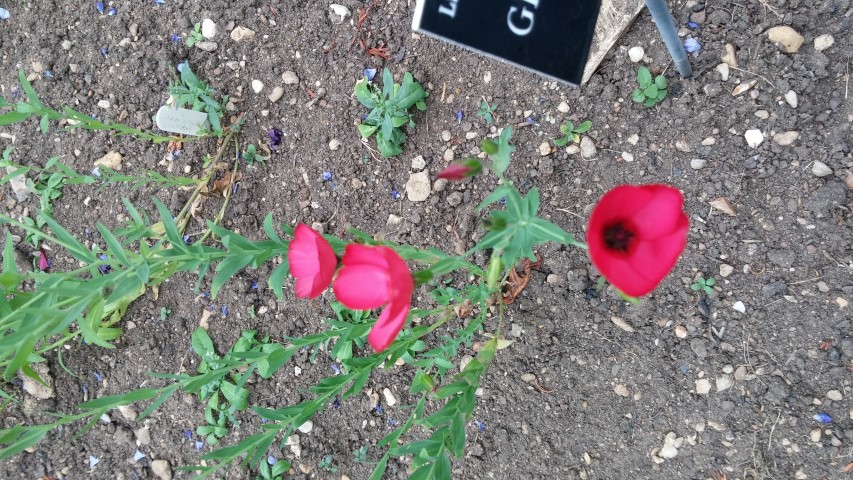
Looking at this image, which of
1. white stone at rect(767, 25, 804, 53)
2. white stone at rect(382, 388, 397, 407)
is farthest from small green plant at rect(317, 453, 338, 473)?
white stone at rect(767, 25, 804, 53)

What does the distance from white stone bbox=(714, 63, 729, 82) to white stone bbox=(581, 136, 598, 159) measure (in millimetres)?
442

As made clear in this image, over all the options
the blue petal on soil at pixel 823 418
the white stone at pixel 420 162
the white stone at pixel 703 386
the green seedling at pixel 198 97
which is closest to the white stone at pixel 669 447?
the white stone at pixel 703 386

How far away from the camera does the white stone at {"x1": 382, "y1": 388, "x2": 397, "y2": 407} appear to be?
2.24 metres

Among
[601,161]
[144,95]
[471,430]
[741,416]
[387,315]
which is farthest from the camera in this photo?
[144,95]

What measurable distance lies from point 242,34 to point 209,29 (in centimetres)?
15

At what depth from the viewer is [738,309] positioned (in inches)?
73.6

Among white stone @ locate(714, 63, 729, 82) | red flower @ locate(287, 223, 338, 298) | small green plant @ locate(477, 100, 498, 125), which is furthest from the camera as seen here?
small green plant @ locate(477, 100, 498, 125)

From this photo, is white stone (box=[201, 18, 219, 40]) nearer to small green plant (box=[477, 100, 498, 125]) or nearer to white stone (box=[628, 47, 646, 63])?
small green plant (box=[477, 100, 498, 125])

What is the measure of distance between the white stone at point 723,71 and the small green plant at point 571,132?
43 centimetres

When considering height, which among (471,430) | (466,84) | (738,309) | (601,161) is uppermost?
(466,84)

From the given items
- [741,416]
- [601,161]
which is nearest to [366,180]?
[601,161]

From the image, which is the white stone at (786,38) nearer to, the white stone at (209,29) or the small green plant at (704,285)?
the small green plant at (704,285)

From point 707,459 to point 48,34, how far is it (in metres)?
3.13

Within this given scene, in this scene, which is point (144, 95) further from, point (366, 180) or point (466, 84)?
point (466, 84)
